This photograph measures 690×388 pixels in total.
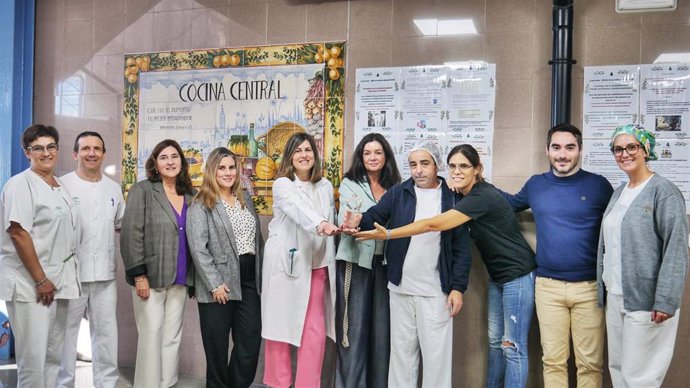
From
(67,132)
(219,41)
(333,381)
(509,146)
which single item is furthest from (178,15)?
(333,381)

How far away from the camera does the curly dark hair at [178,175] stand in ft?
11.8

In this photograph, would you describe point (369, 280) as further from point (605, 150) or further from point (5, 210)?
point (5, 210)

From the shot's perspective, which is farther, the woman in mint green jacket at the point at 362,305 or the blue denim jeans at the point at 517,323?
the woman in mint green jacket at the point at 362,305

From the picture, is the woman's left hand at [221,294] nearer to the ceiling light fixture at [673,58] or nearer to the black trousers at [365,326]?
the black trousers at [365,326]

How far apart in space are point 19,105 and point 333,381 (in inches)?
122

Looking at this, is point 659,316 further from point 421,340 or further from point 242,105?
point 242,105

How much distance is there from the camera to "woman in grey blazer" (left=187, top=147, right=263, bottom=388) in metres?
3.47

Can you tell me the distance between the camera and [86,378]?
4.20 metres

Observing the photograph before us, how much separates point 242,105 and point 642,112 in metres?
2.52

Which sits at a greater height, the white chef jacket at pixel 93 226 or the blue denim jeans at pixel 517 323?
the white chef jacket at pixel 93 226

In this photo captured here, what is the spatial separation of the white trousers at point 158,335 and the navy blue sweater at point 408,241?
1210mm

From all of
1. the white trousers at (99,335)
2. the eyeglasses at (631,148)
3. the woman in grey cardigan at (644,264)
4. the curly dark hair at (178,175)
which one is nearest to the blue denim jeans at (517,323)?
the woman in grey cardigan at (644,264)

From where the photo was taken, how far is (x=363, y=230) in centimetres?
338

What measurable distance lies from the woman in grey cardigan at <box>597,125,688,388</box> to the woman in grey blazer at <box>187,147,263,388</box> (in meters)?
1.93
